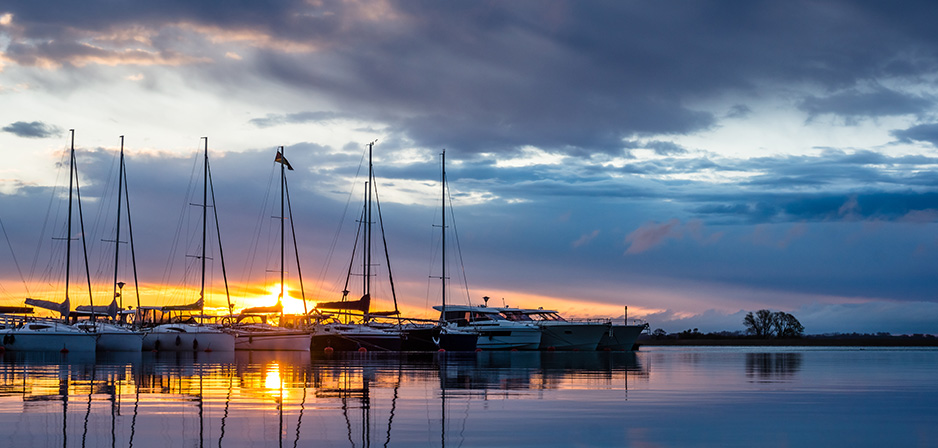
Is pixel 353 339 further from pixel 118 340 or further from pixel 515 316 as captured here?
pixel 515 316

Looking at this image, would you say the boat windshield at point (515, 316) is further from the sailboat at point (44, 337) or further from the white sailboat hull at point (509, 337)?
the sailboat at point (44, 337)

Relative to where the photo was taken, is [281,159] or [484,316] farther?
[484,316]

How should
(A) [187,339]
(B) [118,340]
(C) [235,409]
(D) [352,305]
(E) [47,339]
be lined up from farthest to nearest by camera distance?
(D) [352,305] < (A) [187,339] < (B) [118,340] < (E) [47,339] < (C) [235,409]

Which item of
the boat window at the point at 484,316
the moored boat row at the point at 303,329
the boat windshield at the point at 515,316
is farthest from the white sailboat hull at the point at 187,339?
the boat windshield at the point at 515,316

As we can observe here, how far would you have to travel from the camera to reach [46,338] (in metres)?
62.4

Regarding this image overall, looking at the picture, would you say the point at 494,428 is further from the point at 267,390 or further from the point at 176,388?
the point at 176,388

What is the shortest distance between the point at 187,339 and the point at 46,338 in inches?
362

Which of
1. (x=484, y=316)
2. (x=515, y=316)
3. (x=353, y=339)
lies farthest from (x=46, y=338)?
(x=515, y=316)

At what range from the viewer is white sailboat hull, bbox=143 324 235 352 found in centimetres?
6588

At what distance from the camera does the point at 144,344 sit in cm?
6806

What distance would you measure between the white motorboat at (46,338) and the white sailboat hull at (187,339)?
545 cm

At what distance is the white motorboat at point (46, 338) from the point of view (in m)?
61.8

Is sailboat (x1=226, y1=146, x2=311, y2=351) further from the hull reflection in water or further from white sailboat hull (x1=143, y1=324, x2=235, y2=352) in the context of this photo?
the hull reflection in water

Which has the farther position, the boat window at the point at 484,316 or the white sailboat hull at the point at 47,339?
the boat window at the point at 484,316
